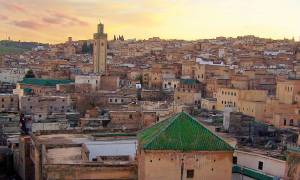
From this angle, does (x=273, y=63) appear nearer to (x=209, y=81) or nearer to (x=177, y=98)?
(x=209, y=81)

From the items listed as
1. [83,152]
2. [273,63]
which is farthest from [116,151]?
[273,63]

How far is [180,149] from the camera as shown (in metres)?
11.0

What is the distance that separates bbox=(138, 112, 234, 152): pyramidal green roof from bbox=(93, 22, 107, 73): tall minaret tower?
113ft

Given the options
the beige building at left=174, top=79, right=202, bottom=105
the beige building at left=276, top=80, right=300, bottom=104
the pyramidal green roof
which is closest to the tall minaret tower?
the beige building at left=174, top=79, right=202, bottom=105

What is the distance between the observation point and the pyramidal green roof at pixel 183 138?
11.0 metres

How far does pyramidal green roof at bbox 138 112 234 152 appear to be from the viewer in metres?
11.0

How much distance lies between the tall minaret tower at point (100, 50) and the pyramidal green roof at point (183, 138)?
34590mm

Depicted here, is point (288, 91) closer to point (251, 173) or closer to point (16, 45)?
point (251, 173)

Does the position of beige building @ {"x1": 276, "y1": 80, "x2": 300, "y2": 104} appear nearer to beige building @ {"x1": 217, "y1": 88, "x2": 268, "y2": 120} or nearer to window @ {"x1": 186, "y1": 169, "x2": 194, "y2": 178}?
beige building @ {"x1": 217, "y1": 88, "x2": 268, "y2": 120}

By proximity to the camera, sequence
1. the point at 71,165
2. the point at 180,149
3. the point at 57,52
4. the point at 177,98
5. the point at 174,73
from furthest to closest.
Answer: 1. the point at 57,52
2. the point at 174,73
3. the point at 177,98
4. the point at 71,165
5. the point at 180,149

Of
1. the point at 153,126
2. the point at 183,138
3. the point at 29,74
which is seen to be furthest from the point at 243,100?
the point at 29,74

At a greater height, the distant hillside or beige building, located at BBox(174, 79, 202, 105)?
the distant hillside

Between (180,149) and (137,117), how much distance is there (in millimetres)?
9873

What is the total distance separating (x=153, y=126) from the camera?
489 inches
